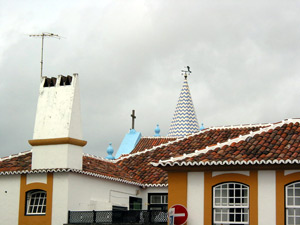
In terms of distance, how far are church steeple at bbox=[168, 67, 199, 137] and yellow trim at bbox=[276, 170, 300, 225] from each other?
869 inches

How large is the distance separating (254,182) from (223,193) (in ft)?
3.83

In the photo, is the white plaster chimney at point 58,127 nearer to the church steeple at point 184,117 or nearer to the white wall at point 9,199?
the white wall at point 9,199

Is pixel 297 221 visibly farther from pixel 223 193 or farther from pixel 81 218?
pixel 81 218

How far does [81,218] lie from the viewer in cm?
2716

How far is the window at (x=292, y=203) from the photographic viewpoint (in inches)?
892

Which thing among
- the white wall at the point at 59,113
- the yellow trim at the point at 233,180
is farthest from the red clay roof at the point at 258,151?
the white wall at the point at 59,113

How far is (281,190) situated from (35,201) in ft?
35.7

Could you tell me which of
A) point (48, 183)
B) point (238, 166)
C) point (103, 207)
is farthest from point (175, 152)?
point (238, 166)

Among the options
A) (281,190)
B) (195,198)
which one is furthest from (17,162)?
(281,190)

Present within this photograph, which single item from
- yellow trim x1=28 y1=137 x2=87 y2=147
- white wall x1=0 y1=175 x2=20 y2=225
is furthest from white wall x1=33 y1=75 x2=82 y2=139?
white wall x1=0 y1=175 x2=20 y2=225

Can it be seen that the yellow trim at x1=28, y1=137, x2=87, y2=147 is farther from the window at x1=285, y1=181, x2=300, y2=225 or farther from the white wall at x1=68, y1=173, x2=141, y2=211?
the window at x1=285, y1=181, x2=300, y2=225

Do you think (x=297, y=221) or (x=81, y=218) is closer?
(x=297, y=221)

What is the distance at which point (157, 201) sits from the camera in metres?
31.1

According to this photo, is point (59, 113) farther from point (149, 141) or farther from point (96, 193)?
point (149, 141)
